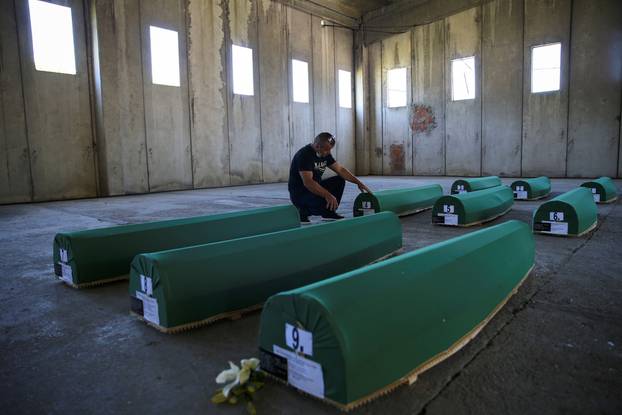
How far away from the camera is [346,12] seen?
12570 millimetres

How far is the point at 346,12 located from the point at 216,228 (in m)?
11.2

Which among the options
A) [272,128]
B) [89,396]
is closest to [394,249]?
[89,396]

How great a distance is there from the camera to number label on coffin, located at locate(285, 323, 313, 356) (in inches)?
49.6

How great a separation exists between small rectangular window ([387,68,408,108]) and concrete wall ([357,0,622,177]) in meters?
0.18

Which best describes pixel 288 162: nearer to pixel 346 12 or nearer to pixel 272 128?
pixel 272 128

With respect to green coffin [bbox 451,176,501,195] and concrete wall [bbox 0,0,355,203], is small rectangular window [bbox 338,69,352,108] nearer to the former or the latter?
concrete wall [bbox 0,0,355,203]

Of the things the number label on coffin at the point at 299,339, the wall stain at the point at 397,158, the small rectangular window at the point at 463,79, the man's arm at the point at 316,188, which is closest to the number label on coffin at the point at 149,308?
the number label on coffin at the point at 299,339

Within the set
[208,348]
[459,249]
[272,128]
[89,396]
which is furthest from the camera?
[272,128]

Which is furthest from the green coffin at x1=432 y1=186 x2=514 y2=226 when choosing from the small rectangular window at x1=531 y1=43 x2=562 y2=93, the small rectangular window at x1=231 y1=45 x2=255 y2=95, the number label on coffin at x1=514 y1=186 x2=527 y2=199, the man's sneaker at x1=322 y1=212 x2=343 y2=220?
the small rectangular window at x1=531 y1=43 x2=562 y2=93

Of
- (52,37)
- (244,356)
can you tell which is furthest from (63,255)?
(52,37)

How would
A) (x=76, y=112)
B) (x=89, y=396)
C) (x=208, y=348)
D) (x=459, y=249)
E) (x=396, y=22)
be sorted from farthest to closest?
1. (x=396, y=22)
2. (x=76, y=112)
3. (x=459, y=249)
4. (x=208, y=348)
5. (x=89, y=396)

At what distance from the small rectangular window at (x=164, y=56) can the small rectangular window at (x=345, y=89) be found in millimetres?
5322

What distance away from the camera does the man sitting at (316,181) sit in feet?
13.6

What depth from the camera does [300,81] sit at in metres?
11.4
